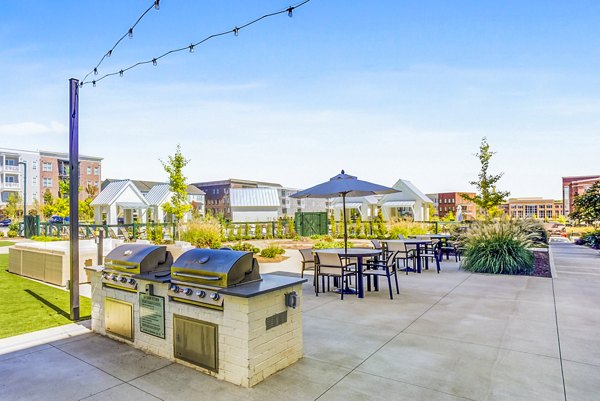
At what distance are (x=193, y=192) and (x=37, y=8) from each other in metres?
54.5

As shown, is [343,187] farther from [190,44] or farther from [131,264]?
[131,264]

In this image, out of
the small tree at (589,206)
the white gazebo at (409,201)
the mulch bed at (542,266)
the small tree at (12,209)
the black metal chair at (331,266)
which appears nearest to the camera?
the black metal chair at (331,266)

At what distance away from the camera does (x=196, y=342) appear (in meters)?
3.20

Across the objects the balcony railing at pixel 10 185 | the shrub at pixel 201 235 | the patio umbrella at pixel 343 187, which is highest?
the balcony railing at pixel 10 185

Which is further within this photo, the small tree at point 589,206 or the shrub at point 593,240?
the shrub at point 593,240

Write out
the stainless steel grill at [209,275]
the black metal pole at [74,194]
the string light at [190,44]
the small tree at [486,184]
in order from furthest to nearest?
the small tree at [486,184]
the black metal pole at [74,194]
the string light at [190,44]
the stainless steel grill at [209,275]

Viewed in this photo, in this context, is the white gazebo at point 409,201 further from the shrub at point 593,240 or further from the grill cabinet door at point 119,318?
the grill cabinet door at point 119,318

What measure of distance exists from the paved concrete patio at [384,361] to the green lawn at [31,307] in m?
0.44

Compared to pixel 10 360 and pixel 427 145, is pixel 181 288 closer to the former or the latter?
pixel 10 360

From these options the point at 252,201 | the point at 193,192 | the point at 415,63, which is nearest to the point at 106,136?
the point at 415,63

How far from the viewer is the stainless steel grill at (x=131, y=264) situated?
3.83 m

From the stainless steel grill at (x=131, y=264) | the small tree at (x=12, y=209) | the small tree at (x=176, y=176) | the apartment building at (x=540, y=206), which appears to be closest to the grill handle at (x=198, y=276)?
the stainless steel grill at (x=131, y=264)

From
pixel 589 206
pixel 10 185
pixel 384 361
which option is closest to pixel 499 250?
pixel 384 361

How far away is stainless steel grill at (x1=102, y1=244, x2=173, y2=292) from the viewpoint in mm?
3830
